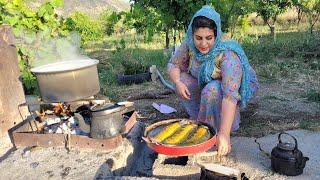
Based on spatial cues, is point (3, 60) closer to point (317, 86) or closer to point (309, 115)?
point (309, 115)

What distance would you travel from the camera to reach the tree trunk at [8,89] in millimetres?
3254

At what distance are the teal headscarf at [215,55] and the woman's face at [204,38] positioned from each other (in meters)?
0.04

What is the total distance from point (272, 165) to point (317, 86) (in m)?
2.87

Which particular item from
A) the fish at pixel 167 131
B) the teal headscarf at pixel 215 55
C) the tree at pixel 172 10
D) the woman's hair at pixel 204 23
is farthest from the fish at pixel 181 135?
the tree at pixel 172 10

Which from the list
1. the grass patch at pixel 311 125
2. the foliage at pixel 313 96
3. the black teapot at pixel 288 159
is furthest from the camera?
the foliage at pixel 313 96

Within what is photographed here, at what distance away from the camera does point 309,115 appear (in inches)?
159

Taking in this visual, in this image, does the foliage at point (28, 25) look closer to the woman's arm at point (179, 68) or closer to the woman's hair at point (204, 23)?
the woman's arm at point (179, 68)

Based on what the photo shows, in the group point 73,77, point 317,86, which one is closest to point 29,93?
point 73,77

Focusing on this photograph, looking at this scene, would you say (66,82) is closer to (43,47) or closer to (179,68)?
(179,68)

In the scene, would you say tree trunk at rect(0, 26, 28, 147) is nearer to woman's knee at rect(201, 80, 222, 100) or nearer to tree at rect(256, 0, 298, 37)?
woman's knee at rect(201, 80, 222, 100)

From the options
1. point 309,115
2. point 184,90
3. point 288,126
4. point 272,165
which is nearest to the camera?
point 272,165

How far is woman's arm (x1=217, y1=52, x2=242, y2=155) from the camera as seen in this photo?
8.76 ft

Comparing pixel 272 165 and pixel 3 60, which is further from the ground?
pixel 3 60

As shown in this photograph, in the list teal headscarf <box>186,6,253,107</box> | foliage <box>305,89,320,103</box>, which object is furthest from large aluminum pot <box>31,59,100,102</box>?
foliage <box>305,89,320,103</box>
